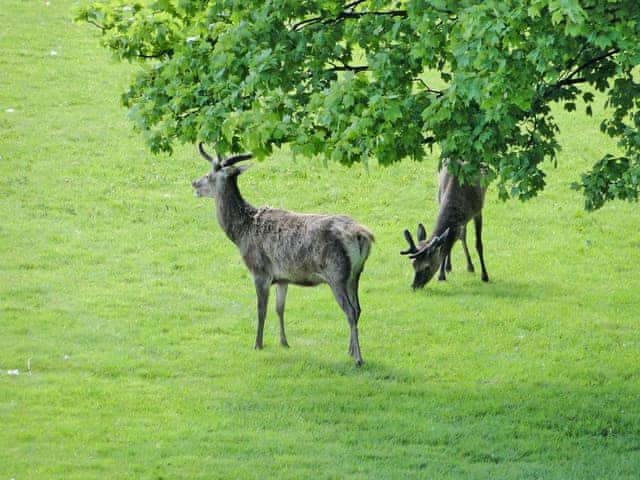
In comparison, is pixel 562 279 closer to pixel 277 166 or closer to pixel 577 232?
pixel 577 232

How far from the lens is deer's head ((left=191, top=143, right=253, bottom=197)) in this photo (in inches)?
600

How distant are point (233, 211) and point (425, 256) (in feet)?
10.4

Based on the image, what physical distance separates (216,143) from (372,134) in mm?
1848

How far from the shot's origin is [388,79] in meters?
11.0

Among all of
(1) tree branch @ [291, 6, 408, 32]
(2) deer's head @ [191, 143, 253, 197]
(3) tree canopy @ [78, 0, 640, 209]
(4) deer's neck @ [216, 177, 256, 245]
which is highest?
(1) tree branch @ [291, 6, 408, 32]

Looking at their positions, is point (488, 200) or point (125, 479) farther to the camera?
point (488, 200)

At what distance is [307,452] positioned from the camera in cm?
1162

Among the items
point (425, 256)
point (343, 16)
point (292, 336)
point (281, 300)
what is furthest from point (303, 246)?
point (343, 16)

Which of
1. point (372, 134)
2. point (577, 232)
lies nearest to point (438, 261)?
point (577, 232)

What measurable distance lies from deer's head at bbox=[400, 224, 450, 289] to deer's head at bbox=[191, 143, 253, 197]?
293 centimetres

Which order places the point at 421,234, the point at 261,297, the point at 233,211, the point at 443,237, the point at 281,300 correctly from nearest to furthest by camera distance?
the point at 261,297 → the point at 281,300 → the point at 233,211 → the point at 443,237 → the point at 421,234

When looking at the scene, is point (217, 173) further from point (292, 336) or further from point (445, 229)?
point (445, 229)

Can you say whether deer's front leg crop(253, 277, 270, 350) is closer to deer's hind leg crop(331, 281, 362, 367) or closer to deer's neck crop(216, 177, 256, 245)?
deer's neck crop(216, 177, 256, 245)

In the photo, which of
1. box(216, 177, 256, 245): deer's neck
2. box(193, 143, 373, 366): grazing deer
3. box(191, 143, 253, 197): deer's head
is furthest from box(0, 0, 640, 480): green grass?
box(191, 143, 253, 197): deer's head
